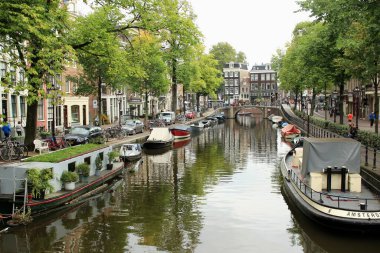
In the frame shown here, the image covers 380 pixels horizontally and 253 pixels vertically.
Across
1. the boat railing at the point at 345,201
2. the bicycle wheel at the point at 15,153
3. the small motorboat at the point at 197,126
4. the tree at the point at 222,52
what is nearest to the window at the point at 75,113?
the small motorboat at the point at 197,126

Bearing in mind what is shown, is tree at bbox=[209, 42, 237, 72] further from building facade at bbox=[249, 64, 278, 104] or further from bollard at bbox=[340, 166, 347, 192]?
bollard at bbox=[340, 166, 347, 192]

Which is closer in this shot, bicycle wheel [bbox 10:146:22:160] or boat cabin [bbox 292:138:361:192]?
boat cabin [bbox 292:138:361:192]

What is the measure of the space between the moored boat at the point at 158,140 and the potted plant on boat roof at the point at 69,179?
2486cm

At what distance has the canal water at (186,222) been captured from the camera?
17438 millimetres

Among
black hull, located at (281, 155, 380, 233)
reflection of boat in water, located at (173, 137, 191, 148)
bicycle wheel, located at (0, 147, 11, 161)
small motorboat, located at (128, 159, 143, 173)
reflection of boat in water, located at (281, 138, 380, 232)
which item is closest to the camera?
black hull, located at (281, 155, 380, 233)

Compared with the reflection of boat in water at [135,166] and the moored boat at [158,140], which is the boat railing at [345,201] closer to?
the reflection of boat in water at [135,166]

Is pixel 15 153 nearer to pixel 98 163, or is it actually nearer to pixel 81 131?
pixel 98 163

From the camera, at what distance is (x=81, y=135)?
41031 millimetres

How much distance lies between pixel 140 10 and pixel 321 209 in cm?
1864

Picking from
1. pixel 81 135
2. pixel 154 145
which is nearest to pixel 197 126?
pixel 154 145

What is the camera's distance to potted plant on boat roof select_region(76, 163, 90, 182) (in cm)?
2512

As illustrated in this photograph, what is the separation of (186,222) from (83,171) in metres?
7.50

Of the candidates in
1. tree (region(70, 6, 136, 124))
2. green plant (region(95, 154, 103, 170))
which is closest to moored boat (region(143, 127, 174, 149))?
tree (region(70, 6, 136, 124))

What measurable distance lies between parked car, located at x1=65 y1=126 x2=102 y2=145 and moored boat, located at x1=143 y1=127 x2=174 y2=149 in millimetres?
5702
